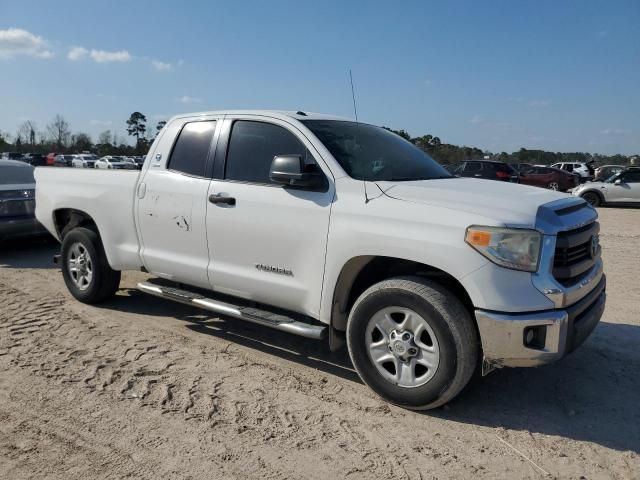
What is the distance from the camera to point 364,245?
3.63 m

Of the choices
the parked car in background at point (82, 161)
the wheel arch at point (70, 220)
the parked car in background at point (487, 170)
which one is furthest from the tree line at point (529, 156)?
the wheel arch at point (70, 220)

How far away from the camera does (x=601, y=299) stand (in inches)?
154

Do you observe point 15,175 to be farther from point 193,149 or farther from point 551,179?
point 551,179

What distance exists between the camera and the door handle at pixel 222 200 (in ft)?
14.4

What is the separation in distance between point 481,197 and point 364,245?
32.5 inches

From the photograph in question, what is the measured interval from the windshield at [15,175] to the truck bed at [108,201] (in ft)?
12.4

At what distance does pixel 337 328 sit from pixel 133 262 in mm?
2383

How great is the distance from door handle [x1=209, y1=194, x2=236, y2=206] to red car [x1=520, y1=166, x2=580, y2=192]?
23.4m

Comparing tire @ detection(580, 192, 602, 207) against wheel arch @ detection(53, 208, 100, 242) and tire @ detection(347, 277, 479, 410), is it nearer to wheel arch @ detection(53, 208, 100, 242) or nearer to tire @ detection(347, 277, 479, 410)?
wheel arch @ detection(53, 208, 100, 242)

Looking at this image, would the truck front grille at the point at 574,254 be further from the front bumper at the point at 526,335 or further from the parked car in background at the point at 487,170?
the parked car in background at the point at 487,170

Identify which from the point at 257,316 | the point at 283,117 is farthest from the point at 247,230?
the point at 283,117

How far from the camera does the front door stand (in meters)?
3.93

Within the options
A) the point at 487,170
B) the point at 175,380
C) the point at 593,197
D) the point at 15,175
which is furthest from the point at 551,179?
the point at 175,380

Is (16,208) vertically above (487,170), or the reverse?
(487,170)
